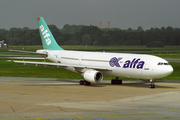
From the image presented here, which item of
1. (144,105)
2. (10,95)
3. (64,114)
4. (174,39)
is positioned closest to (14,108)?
(64,114)

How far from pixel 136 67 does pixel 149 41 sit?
11902 cm

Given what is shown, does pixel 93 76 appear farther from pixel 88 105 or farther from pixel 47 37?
pixel 47 37

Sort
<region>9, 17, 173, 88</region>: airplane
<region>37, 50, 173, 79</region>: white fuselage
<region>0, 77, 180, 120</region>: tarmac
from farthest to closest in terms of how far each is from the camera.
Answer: <region>9, 17, 173, 88</region>: airplane
<region>37, 50, 173, 79</region>: white fuselage
<region>0, 77, 180, 120</region>: tarmac

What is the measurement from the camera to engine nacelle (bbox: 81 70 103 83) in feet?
113

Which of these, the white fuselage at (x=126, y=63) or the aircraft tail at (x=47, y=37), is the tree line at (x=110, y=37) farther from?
the white fuselage at (x=126, y=63)

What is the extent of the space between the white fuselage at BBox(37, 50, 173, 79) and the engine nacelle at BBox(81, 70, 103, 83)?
148 centimetres

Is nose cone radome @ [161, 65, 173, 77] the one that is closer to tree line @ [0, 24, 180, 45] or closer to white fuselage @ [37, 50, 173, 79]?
white fuselage @ [37, 50, 173, 79]

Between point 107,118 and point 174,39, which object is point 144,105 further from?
point 174,39

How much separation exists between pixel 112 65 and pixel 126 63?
2.10 meters

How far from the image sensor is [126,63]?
34.4 m

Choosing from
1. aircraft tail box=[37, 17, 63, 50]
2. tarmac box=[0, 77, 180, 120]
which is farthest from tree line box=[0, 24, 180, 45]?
tarmac box=[0, 77, 180, 120]

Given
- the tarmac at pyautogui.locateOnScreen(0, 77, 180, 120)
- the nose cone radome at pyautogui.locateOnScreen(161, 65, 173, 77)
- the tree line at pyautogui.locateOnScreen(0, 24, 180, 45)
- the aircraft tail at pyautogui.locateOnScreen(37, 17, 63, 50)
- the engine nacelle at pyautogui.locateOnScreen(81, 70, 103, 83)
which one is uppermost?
the tree line at pyautogui.locateOnScreen(0, 24, 180, 45)

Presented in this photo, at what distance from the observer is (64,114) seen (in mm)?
19172

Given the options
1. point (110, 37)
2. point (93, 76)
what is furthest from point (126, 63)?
point (110, 37)
